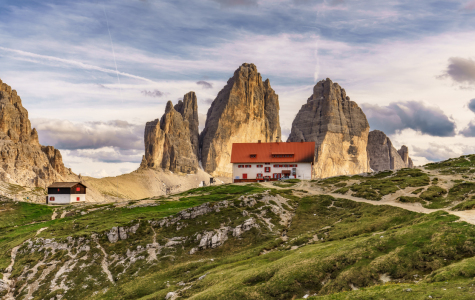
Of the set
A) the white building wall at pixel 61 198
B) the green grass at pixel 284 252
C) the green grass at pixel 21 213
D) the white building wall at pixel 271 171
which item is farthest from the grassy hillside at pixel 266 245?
the white building wall at pixel 61 198

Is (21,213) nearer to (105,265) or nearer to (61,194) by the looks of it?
(61,194)

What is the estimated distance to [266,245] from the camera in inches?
2045

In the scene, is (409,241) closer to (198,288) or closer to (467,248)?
(467,248)

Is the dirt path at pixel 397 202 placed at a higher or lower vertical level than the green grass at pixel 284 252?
higher

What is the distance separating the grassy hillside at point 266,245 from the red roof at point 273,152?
18.2 m

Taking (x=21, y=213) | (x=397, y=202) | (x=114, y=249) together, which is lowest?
(x=114, y=249)

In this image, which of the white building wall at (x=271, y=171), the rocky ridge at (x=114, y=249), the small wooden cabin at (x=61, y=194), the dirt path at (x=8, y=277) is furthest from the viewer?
the small wooden cabin at (x=61, y=194)

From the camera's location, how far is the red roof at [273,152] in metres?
114

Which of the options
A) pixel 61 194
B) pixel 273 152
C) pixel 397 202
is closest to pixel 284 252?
pixel 397 202

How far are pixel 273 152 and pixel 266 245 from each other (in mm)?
65678

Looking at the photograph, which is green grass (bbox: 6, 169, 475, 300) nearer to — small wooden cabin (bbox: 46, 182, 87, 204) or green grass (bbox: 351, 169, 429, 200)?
green grass (bbox: 351, 169, 429, 200)

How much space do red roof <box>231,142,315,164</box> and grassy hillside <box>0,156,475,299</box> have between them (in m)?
18.2

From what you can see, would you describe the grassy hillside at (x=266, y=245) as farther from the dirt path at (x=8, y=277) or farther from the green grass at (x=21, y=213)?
the green grass at (x=21, y=213)

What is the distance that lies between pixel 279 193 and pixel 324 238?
3285 cm
